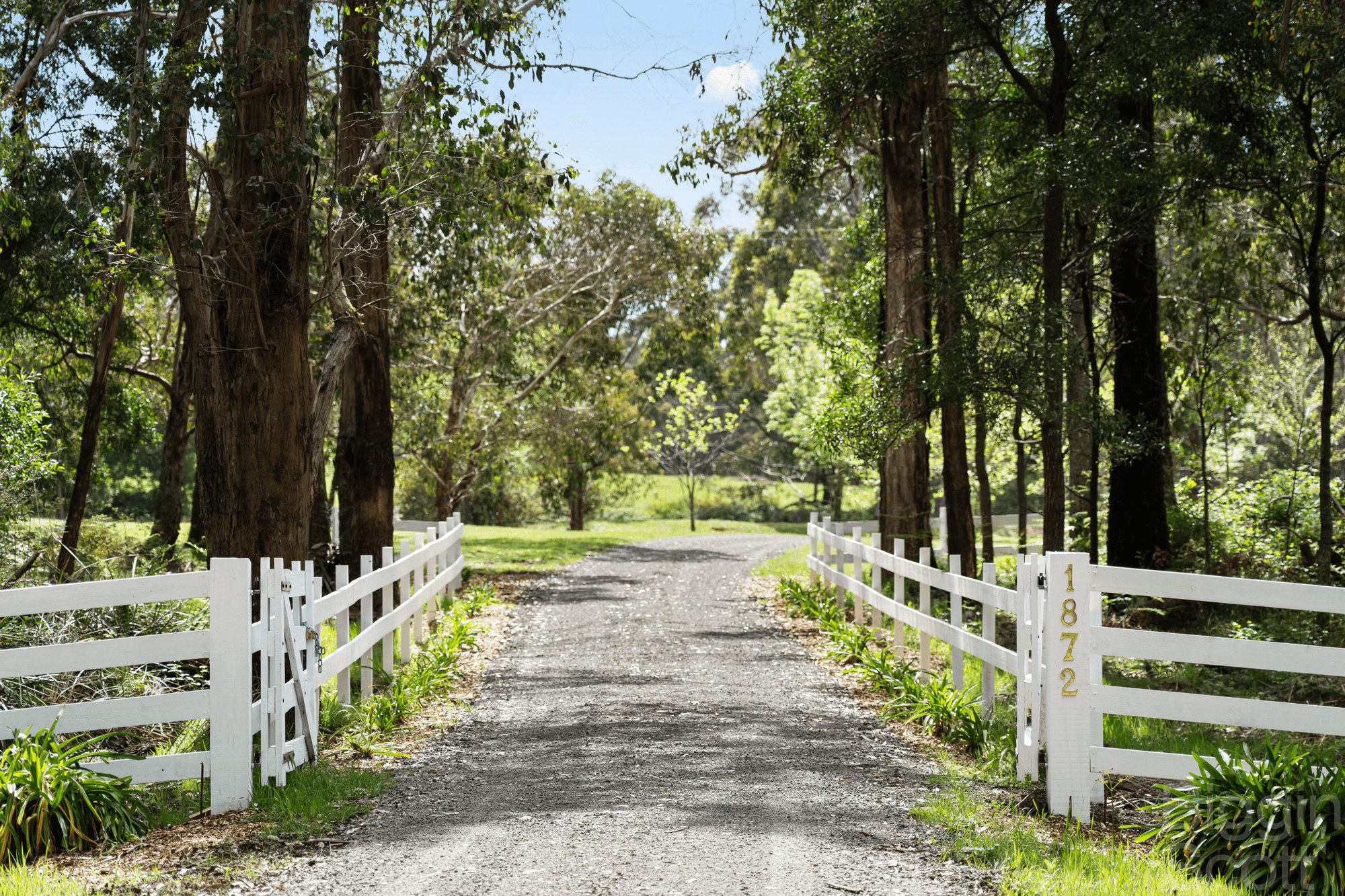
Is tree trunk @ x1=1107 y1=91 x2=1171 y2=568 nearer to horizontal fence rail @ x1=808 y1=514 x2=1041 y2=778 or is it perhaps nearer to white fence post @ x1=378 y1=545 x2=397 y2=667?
horizontal fence rail @ x1=808 y1=514 x2=1041 y2=778

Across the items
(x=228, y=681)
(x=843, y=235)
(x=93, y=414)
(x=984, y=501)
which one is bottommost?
(x=228, y=681)

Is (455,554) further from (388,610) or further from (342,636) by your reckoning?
(342,636)

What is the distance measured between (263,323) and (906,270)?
9.35m

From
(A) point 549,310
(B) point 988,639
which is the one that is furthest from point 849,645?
(A) point 549,310

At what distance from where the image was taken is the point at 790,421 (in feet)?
113

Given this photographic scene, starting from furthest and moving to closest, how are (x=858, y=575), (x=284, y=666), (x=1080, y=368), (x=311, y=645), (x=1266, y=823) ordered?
(x=858, y=575) → (x=1080, y=368) → (x=311, y=645) → (x=284, y=666) → (x=1266, y=823)

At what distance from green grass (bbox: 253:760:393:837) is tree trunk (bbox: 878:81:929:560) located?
29.2ft

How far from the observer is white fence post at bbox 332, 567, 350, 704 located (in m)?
7.84

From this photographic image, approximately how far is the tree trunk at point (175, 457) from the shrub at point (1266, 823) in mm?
17187

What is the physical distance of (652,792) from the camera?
6.14 meters

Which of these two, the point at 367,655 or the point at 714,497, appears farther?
the point at 714,497

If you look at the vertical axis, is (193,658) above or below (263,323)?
below

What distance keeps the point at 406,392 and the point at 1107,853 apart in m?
21.0

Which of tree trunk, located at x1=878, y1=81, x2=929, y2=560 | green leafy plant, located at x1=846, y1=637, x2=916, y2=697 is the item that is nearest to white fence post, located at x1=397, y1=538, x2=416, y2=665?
green leafy plant, located at x1=846, y1=637, x2=916, y2=697
